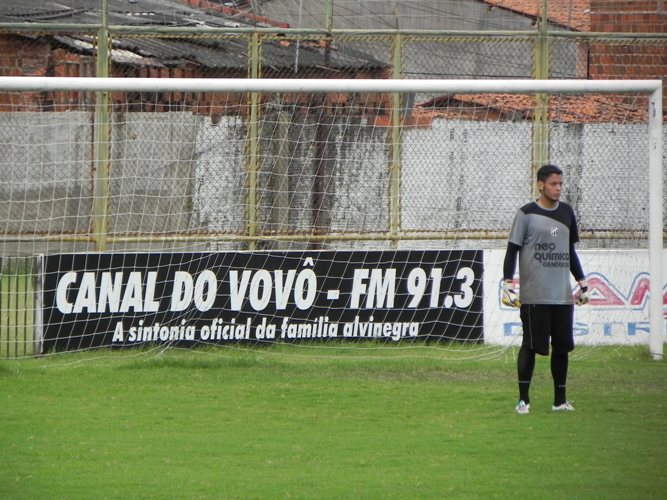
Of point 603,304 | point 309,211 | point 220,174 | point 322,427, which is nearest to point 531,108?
point 603,304

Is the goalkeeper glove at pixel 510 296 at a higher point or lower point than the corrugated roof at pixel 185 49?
lower

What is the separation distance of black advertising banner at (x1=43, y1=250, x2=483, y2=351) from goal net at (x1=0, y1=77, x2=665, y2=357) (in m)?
0.02

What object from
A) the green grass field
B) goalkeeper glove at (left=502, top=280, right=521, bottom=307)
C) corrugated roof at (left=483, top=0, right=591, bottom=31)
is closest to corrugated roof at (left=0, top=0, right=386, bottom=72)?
the green grass field

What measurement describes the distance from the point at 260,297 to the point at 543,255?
4.07 m

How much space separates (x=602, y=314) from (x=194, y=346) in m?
4.41

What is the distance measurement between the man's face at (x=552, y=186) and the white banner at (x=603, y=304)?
3643 millimetres

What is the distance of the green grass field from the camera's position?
711 cm

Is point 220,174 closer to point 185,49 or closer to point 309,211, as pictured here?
point 309,211

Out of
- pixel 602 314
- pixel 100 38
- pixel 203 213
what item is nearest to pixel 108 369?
pixel 203 213

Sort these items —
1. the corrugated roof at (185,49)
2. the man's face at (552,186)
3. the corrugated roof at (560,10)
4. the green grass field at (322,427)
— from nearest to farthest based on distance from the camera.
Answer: the green grass field at (322,427) < the man's face at (552,186) < the corrugated roof at (185,49) < the corrugated roof at (560,10)

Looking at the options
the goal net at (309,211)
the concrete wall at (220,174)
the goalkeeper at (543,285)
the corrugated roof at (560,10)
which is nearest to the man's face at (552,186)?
the goalkeeper at (543,285)

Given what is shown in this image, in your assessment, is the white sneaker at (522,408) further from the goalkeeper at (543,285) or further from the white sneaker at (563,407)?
the white sneaker at (563,407)

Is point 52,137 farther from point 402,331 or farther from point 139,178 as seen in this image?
point 402,331

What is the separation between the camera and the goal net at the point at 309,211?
12.4 metres
